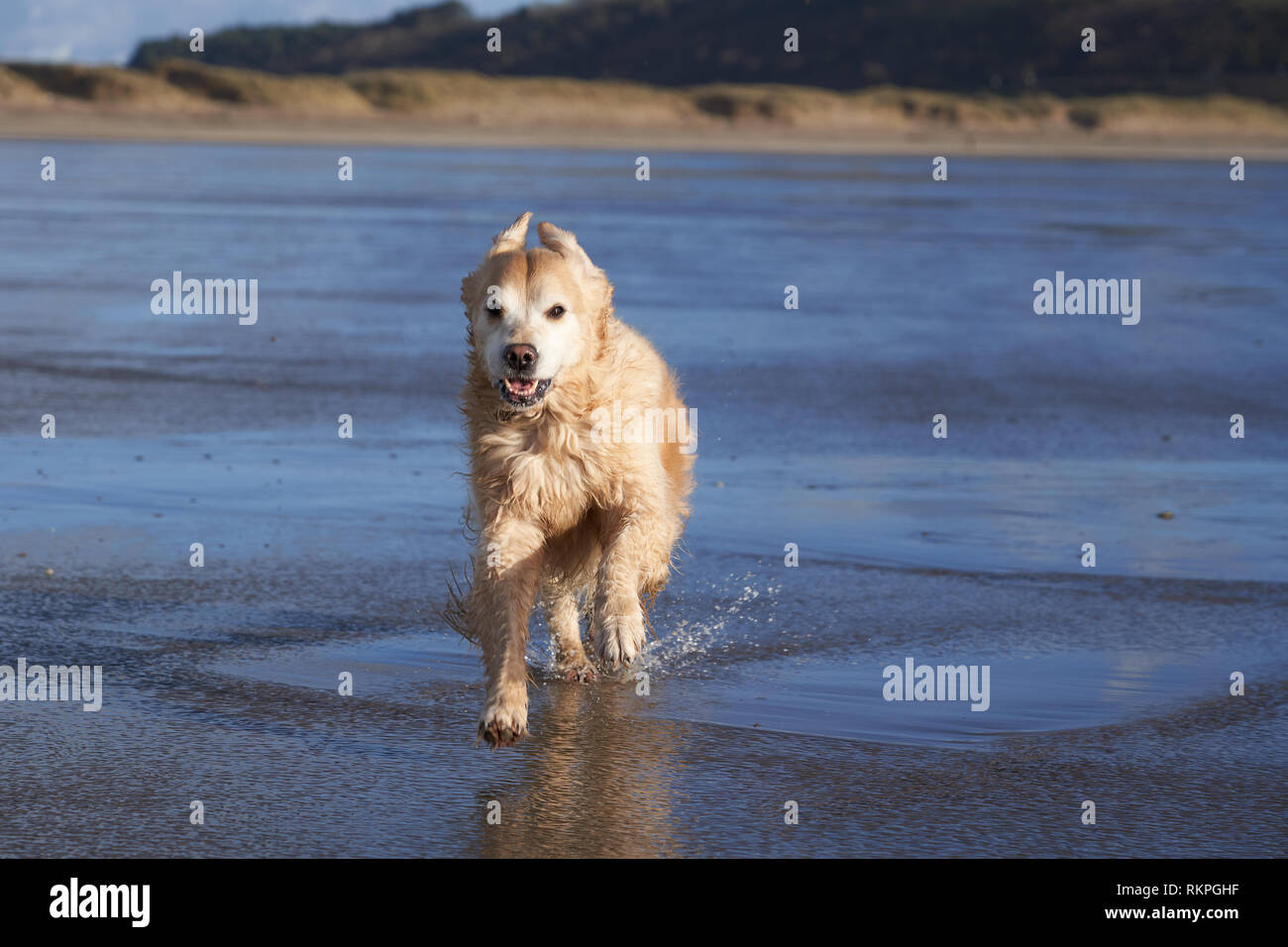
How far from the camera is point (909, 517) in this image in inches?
328

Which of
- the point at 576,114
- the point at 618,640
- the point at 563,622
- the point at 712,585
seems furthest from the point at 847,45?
the point at 618,640

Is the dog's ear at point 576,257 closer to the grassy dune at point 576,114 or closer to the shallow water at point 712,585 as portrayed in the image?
the shallow water at point 712,585

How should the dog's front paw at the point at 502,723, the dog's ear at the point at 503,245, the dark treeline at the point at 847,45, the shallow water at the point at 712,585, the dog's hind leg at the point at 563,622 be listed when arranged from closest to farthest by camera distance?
the shallow water at the point at 712,585
the dog's front paw at the point at 502,723
the dog's ear at the point at 503,245
the dog's hind leg at the point at 563,622
the dark treeline at the point at 847,45

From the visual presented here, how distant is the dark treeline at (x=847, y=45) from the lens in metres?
121

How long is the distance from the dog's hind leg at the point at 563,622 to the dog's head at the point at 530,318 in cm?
88

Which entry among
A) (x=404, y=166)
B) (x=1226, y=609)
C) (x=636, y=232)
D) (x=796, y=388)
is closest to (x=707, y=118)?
(x=404, y=166)

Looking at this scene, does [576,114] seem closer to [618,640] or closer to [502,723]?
[618,640]

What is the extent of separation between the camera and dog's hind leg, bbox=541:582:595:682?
635 centimetres

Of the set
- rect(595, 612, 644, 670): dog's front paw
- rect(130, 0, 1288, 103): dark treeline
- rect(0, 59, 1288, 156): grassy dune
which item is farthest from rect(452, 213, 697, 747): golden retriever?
rect(130, 0, 1288, 103): dark treeline

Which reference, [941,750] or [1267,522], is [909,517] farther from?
[941,750]

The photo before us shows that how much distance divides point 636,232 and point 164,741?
19.7 m

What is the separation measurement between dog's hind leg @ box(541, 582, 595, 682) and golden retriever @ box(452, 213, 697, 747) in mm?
37

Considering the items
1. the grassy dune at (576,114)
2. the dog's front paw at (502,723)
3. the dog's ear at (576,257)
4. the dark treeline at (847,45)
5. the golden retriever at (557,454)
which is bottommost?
the dog's front paw at (502,723)

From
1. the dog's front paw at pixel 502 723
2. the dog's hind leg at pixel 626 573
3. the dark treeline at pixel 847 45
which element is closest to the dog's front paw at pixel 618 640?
the dog's hind leg at pixel 626 573
